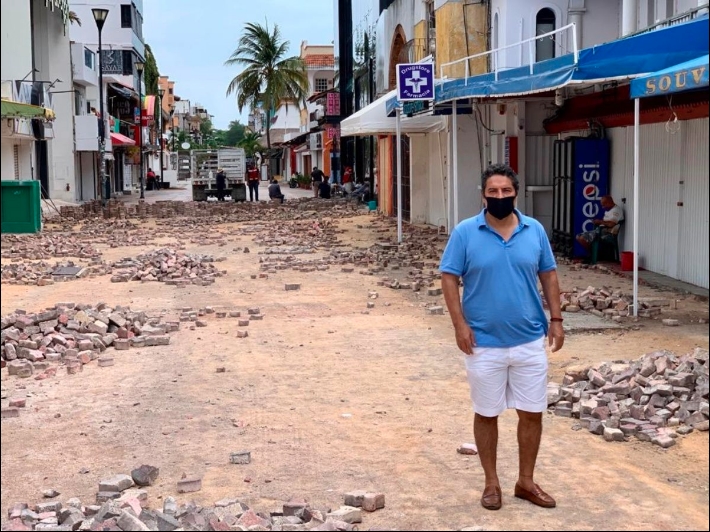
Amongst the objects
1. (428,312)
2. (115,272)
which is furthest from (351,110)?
(428,312)

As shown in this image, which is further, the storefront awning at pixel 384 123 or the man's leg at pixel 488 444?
the storefront awning at pixel 384 123

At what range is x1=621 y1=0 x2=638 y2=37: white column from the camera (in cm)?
1677

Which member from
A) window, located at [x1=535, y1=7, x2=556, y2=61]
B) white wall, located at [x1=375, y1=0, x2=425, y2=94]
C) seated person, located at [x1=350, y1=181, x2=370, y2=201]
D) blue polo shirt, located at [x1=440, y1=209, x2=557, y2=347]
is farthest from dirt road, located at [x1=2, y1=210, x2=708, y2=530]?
seated person, located at [x1=350, y1=181, x2=370, y2=201]

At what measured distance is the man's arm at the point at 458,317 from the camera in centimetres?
485

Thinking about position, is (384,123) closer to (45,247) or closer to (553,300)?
(45,247)

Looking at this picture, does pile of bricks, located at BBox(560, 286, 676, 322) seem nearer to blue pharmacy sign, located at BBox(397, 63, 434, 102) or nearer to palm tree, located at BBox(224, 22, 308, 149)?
blue pharmacy sign, located at BBox(397, 63, 434, 102)

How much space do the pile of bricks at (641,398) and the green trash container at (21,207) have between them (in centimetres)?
1602

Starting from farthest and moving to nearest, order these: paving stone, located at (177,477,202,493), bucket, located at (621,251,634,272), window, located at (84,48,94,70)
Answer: window, located at (84,48,94,70), bucket, located at (621,251,634,272), paving stone, located at (177,477,202,493)

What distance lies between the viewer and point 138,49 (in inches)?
2379

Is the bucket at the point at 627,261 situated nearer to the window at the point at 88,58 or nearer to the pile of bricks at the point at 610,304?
the pile of bricks at the point at 610,304

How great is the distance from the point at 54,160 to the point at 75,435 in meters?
37.1

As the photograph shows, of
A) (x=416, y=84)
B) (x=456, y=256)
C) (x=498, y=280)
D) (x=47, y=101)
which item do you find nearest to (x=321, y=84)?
(x=47, y=101)

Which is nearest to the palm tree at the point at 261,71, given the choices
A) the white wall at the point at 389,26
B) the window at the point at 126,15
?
the window at the point at 126,15

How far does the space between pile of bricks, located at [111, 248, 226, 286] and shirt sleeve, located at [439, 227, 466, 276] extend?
10697 millimetres
